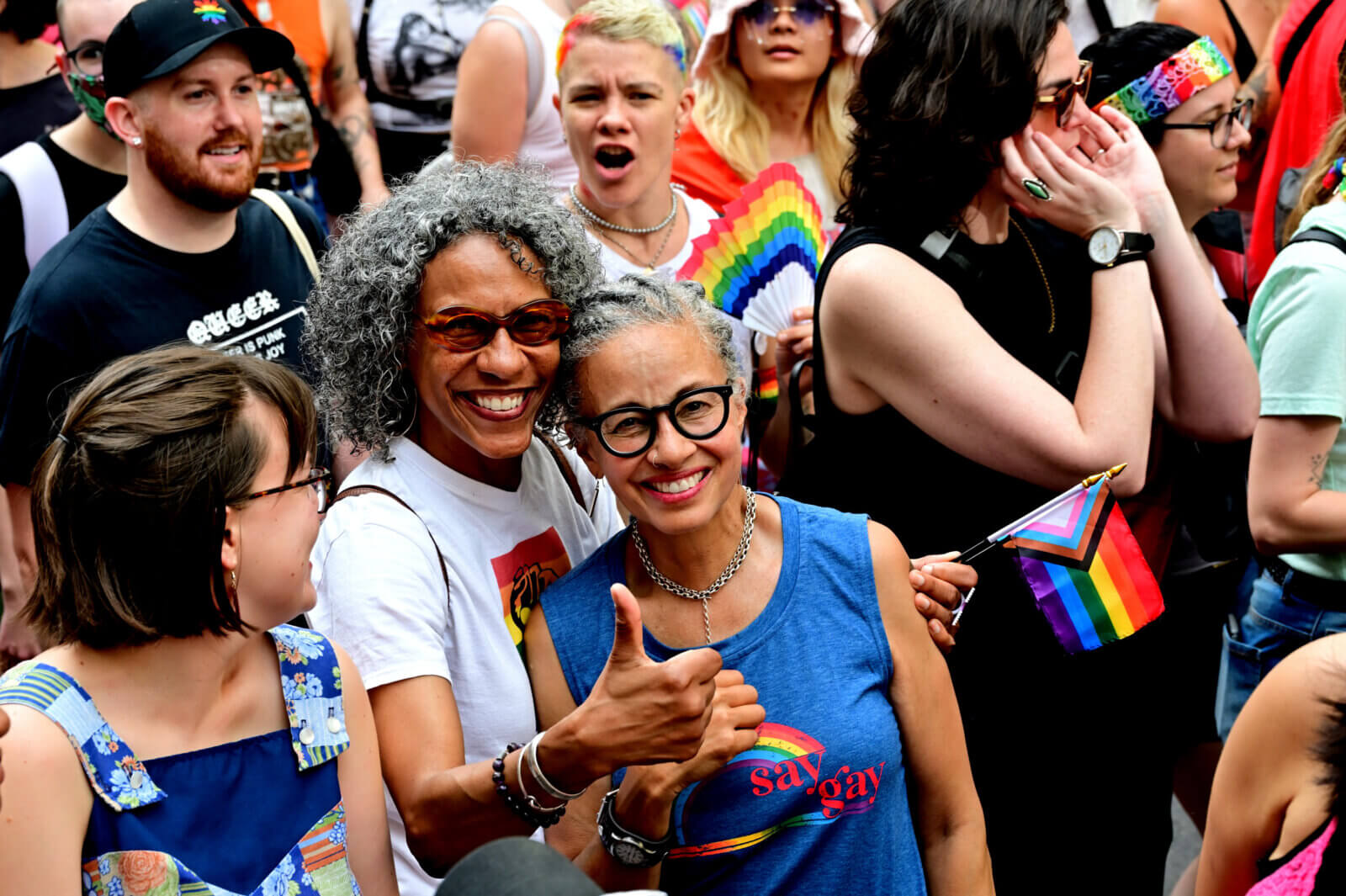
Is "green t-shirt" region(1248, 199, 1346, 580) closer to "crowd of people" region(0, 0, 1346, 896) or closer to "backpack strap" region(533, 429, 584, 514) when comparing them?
"crowd of people" region(0, 0, 1346, 896)

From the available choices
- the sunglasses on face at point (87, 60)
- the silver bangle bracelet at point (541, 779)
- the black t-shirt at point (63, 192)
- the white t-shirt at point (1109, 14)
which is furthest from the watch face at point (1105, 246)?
the white t-shirt at point (1109, 14)

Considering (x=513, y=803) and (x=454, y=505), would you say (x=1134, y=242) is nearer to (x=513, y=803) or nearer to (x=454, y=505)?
(x=454, y=505)

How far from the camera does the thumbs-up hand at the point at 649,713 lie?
6.06 ft

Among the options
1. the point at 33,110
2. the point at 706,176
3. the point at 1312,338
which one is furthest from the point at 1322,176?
the point at 33,110

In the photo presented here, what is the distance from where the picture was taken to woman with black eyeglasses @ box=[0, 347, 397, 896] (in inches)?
65.8

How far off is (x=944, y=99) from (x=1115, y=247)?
1.56 ft

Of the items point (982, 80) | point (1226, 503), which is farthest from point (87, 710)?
point (1226, 503)

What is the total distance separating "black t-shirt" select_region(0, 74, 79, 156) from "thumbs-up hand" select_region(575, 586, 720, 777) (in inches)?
131

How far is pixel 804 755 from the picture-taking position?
2021 mm

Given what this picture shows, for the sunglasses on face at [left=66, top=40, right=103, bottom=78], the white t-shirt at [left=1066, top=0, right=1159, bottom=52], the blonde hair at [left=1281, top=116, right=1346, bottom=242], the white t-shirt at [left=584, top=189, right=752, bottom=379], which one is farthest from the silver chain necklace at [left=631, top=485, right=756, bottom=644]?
the white t-shirt at [left=1066, top=0, right=1159, bottom=52]

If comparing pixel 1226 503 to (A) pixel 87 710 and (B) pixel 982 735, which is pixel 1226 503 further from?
(A) pixel 87 710

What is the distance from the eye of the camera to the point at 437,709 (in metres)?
2.03

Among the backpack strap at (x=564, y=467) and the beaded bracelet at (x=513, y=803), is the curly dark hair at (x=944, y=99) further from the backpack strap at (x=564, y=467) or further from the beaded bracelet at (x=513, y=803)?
the beaded bracelet at (x=513, y=803)

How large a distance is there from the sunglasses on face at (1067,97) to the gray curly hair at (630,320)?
919mm
